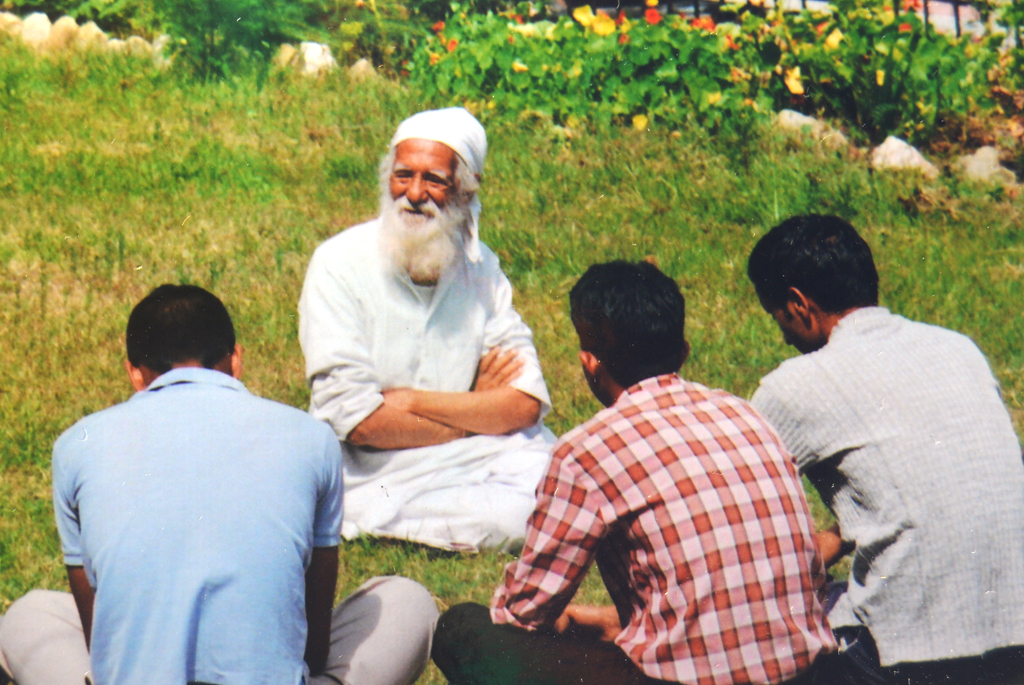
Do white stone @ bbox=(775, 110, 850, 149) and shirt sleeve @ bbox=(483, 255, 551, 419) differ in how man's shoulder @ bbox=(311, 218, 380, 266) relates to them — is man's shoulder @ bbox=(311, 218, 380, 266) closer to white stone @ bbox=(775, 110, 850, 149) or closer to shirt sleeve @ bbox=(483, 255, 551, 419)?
shirt sleeve @ bbox=(483, 255, 551, 419)

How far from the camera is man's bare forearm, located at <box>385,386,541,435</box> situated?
4.95 metres

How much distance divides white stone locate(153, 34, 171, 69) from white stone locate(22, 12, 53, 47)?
91cm

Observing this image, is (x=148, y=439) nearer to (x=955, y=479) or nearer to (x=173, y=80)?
(x=955, y=479)

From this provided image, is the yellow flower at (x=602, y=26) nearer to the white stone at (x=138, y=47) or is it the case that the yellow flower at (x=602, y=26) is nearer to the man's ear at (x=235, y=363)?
the white stone at (x=138, y=47)

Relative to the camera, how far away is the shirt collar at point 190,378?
2.97m

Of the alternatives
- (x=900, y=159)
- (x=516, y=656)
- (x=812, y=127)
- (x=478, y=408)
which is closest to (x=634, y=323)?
(x=516, y=656)

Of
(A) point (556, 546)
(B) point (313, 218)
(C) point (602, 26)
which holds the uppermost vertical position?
(C) point (602, 26)

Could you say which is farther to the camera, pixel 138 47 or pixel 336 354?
pixel 138 47

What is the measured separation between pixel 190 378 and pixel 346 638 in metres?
0.96

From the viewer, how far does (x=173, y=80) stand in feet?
29.3

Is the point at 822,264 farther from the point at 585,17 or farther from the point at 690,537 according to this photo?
the point at 585,17

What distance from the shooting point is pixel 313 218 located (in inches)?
298

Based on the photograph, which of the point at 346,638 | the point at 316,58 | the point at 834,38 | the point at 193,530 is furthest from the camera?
the point at 316,58

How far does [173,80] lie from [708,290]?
4.49 m
